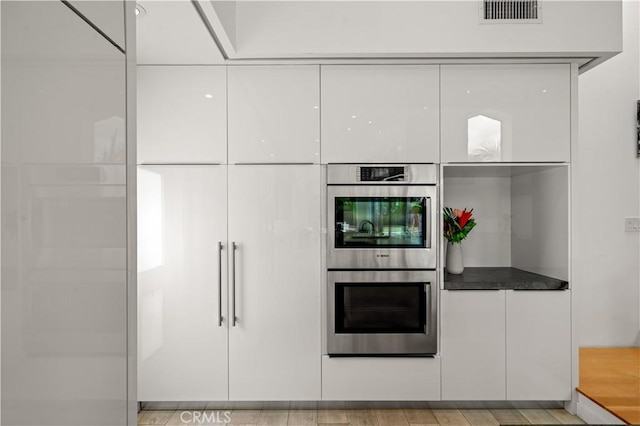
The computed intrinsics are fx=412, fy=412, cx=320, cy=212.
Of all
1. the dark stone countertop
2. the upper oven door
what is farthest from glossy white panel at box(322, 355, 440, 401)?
the upper oven door

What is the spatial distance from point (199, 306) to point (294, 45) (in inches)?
68.1

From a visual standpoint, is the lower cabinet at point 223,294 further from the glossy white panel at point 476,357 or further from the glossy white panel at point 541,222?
the glossy white panel at point 541,222

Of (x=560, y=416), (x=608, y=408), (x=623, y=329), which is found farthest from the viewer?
(x=623, y=329)

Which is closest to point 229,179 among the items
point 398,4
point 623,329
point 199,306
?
point 199,306

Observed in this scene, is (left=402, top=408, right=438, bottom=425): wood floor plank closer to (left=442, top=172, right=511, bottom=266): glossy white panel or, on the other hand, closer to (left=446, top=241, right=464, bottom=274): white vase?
(left=446, top=241, right=464, bottom=274): white vase

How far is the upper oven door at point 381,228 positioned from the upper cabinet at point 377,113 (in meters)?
0.23

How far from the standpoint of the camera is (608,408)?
2.35m

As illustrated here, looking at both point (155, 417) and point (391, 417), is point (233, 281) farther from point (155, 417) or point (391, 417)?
point (391, 417)

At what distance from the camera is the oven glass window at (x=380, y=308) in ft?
8.70

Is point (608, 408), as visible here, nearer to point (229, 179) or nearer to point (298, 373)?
point (298, 373)

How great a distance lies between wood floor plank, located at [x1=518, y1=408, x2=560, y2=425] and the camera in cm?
254

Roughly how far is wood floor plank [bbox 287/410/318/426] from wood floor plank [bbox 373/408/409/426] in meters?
0.40

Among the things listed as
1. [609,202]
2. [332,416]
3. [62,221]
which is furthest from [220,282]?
[609,202]

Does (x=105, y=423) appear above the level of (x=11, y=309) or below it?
below
